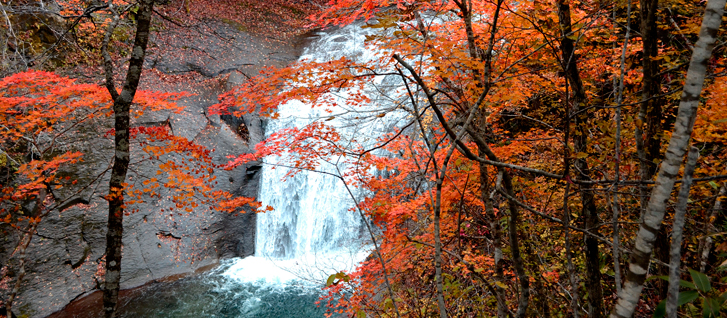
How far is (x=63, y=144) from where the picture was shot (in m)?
8.82

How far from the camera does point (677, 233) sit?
1.15 metres

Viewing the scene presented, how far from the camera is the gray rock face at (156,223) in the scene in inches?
310

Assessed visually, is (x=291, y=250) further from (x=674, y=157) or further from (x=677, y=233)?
(x=674, y=157)

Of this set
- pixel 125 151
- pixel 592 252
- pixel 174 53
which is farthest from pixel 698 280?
pixel 174 53

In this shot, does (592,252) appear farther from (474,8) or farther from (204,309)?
(204,309)

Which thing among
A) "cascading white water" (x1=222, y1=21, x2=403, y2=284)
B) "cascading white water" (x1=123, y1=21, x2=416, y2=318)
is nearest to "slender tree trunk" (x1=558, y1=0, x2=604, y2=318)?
"cascading white water" (x1=123, y1=21, x2=416, y2=318)

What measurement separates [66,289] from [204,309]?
345cm

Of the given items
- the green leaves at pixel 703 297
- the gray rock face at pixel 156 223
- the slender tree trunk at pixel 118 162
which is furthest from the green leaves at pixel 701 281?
the gray rock face at pixel 156 223

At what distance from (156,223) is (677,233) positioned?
11.1m

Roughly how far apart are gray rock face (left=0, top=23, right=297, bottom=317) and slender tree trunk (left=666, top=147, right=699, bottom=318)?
319 inches

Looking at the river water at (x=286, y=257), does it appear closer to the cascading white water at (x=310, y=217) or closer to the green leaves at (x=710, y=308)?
the cascading white water at (x=310, y=217)

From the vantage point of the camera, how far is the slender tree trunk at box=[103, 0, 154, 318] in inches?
131

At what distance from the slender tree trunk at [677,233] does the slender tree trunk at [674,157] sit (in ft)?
0.15

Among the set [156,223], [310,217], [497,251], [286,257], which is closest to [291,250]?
[286,257]
